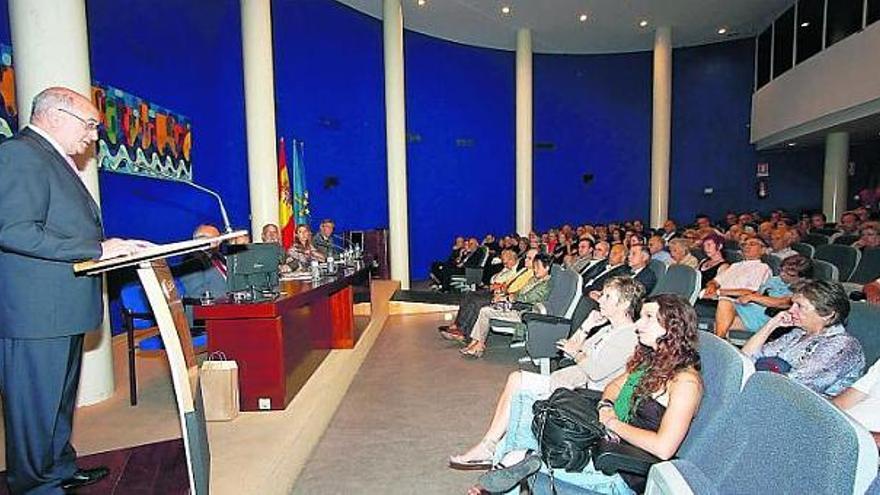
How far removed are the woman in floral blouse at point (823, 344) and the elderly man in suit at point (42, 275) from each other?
8.69ft

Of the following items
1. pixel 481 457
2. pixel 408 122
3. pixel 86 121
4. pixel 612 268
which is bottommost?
pixel 481 457

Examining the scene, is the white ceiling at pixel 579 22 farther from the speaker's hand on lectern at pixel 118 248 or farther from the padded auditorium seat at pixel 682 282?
the speaker's hand on lectern at pixel 118 248

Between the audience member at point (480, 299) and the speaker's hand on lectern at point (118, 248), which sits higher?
the speaker's hand on lectern at point (118, 248)

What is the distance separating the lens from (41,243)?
1.74 metres

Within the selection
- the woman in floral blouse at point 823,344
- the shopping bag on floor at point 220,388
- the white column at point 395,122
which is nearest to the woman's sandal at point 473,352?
the shopping bag on floor at point 220,388

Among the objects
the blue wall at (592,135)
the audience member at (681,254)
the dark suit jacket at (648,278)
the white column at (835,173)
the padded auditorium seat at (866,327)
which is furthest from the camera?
the blue wall at (592,135)

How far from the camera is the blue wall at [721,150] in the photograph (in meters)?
13.1

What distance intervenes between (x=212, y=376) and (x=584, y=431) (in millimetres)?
2106

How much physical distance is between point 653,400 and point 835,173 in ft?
36.6

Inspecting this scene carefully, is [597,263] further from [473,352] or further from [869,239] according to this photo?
[869,239]

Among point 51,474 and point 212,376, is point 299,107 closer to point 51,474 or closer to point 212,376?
point 212,376

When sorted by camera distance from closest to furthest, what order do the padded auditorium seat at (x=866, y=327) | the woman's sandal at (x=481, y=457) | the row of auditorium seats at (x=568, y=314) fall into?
the padded auditorium seat at (x=866, y=327)
the woman's sandal at (x=481, y=457)
the row of auditorium seats at (x=568, y=314)

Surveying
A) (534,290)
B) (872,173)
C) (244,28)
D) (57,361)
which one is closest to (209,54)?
(244,28)

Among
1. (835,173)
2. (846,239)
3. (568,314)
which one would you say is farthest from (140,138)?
(835,173)
